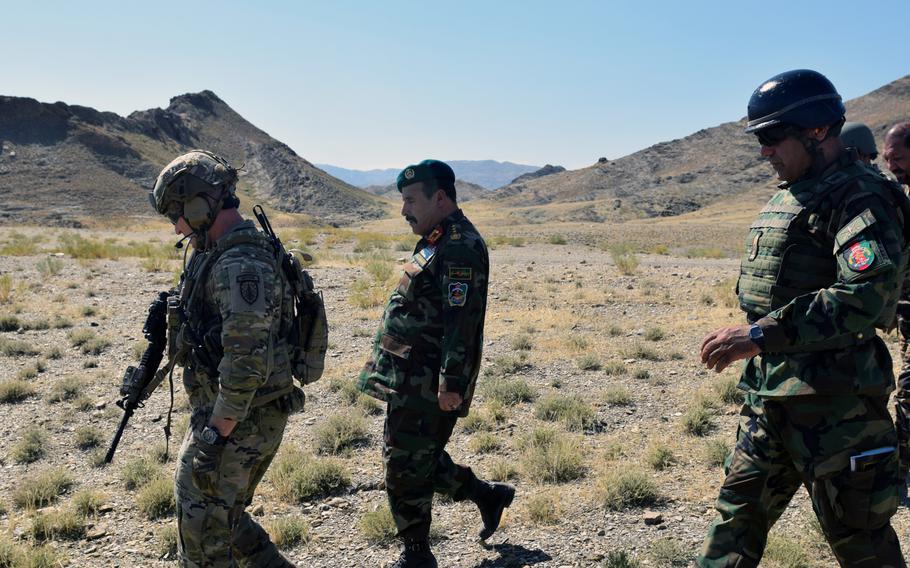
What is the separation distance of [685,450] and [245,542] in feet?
11.8

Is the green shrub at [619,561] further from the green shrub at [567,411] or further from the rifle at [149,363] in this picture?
the rifle at [149,363]

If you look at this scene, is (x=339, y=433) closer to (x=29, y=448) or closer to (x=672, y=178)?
(x=29, y=448)

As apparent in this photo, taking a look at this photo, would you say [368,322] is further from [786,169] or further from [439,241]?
[786,169]

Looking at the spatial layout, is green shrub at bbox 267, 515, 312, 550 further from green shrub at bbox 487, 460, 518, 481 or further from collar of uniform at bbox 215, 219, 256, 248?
collar of uniform at bbox 215, 219, 256, 248

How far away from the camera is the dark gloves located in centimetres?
248

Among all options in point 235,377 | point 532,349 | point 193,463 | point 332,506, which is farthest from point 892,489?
point 532,349

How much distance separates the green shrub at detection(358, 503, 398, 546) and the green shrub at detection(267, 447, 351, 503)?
2.15 feet

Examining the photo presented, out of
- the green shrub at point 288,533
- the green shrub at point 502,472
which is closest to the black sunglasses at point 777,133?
the green shrub at point 502,472

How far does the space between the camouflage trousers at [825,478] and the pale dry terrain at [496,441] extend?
1.20 meters

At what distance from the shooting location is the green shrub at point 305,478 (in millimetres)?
4648

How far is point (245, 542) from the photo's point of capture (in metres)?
2.96

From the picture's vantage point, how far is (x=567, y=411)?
6.06m

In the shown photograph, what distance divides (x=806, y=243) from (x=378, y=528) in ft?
9.44

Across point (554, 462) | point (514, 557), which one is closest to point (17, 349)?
point (554, 462)
